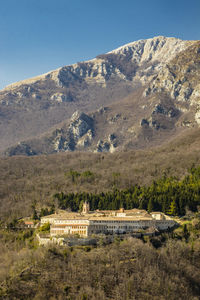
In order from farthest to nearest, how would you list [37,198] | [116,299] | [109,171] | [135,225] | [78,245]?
1. [109,171]
2. [37,198]
3. [135,225]
4. [78,245]
5. [116,299]

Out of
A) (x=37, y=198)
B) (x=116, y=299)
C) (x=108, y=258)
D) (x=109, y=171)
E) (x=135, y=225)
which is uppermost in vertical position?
(x=109, y=171)

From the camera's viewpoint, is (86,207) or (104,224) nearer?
(104,224)

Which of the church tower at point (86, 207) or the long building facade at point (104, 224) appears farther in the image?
the church tower at point (86, 207)

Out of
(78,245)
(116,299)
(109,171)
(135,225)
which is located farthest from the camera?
(109,171)

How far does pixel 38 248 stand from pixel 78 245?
735 centimetres

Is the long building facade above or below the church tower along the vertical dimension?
below

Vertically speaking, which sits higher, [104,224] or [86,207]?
[86,207]

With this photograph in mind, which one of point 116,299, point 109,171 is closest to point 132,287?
point 116,299

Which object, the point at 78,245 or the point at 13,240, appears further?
the point at 13,240

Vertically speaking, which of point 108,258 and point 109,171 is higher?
point 109,171

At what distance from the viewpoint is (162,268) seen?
7531 cm

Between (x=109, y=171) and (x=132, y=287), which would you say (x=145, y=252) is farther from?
(x=109, y=171)

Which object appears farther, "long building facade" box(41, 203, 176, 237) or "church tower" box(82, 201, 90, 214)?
"church tower" box(82, 201, 90, 214)

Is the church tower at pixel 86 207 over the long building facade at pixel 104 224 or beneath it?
over
